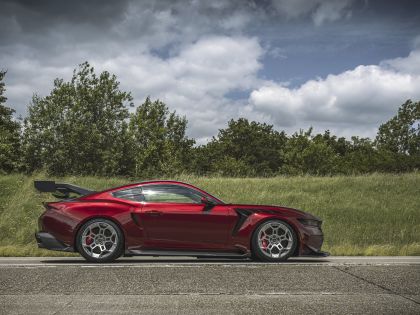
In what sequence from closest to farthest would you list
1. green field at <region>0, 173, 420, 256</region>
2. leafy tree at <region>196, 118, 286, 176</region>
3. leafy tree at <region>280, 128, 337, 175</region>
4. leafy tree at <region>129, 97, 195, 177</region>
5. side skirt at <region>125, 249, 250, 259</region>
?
side skirt at <region>125, 249, 250, 259</region>, green field at <region>0, 173, 420, 256</region>, leafy tree at <region>129, 97, 195, 177</region>, leafy tree at <region>280, 128, 337, 175</region>, leafy tree at <region>196, 118, 286, 176</region>

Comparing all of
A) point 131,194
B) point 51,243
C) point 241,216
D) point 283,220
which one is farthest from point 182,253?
point 51,243

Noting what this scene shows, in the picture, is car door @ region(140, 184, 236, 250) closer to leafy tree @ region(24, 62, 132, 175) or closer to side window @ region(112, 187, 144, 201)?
side window @ region(112, 187, 144, 201)

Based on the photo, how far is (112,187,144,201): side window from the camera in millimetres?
9234

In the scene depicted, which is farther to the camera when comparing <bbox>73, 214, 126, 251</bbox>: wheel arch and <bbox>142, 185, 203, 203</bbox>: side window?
<bbox>142, 185, 203, 203</bbox>: side window

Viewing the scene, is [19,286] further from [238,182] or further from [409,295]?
[238,182]

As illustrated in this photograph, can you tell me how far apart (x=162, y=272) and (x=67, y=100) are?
149ft

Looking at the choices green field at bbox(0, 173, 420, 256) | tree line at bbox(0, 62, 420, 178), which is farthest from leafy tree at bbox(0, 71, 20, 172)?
green field at bbox(0, 173, 420, 256)

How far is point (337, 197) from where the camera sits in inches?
1038

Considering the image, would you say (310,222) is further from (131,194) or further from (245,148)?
(245,148)

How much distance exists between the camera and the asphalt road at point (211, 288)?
17.1 ft

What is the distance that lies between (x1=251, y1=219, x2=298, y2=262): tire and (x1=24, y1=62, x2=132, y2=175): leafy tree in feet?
128

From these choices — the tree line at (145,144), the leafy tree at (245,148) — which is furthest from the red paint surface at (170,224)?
the leafy tree at (245,148)

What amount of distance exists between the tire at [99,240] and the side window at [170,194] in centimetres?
76

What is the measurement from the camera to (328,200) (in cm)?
2588
